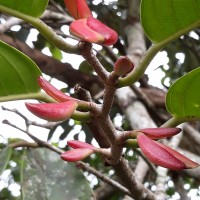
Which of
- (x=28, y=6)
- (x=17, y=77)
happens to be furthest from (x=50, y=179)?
(x=28, y=6)

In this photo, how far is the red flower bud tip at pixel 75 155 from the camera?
577 millimetres

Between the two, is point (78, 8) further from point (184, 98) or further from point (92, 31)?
point (184, 98)

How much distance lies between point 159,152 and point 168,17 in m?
0.22

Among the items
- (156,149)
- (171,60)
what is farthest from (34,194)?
(171,60)

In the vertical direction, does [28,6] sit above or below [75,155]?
above

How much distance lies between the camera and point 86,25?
55 cm

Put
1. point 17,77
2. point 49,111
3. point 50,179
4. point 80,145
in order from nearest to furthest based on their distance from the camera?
point 49,111 < point 80,145 < point 17,77 < point 50,179

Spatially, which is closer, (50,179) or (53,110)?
(53,110)

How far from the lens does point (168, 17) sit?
2.18ft

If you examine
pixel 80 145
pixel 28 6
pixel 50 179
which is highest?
pixel 28 6

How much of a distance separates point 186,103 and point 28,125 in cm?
77

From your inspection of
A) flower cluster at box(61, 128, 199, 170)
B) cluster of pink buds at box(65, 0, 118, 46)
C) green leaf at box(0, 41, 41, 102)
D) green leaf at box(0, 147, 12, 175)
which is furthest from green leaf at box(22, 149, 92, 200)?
cluster of pink buds at box(65, 0, 118, 46)

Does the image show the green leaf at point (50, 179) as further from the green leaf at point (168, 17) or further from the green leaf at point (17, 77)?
the green leaf at point (168, 17)

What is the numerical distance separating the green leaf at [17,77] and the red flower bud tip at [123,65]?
203 mm
